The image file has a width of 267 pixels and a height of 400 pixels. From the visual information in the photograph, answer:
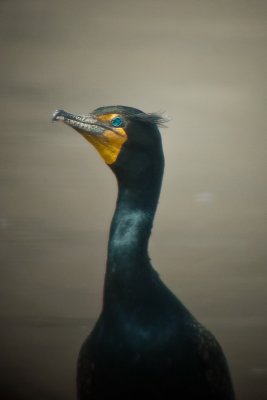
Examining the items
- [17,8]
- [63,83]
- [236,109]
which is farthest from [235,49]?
[17,8]

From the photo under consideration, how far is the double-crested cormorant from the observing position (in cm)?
113

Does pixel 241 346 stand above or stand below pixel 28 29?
below

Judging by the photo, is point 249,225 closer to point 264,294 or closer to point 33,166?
point 264,294

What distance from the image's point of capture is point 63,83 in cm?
168

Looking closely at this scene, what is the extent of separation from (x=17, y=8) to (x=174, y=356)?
1103mm

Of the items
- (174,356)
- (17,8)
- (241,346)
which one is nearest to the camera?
(174,356)

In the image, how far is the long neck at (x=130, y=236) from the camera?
1.17 m

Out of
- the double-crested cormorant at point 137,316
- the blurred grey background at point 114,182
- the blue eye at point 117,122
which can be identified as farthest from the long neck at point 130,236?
the blurred grey background at point 114,182

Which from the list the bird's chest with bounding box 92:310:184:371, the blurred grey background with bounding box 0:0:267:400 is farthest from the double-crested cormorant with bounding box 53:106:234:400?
the blurred grey background with bounding box 0:0:267:400

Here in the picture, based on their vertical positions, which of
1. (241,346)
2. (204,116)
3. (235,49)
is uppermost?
(235,49)

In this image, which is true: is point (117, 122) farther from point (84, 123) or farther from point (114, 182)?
point (114, 182)

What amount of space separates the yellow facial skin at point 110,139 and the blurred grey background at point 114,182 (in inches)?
15.2

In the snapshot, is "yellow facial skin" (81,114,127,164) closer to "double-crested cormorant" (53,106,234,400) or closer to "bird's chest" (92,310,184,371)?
"double-crested cormorant" (53,106,234,400)

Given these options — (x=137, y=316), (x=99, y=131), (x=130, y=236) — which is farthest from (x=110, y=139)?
(x=137, y=316)
